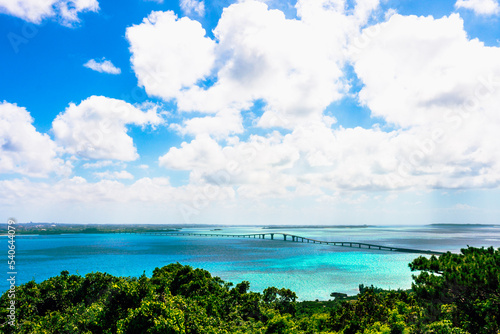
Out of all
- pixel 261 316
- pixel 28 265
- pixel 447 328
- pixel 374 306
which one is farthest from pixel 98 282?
pixel 28 265

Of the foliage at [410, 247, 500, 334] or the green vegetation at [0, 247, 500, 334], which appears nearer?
the green vegetation at [0, 247, 500, 334]

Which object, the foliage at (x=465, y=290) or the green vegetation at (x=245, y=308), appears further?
the foliage at (x=465, y=290)

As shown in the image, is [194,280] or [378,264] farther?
[378,264]

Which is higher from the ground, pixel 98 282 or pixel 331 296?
pixel 98 282

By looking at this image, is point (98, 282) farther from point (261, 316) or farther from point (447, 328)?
point (447, 328)

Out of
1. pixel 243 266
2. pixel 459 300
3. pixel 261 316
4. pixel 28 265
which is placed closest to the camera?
pixel 459 300

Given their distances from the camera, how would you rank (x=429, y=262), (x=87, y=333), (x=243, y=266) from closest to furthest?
(x=87, y=333) < (x=429, y=262) < (x=243, y=266)

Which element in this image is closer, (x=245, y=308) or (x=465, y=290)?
(x=465, y=290)

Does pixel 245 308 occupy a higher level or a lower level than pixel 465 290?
lower
